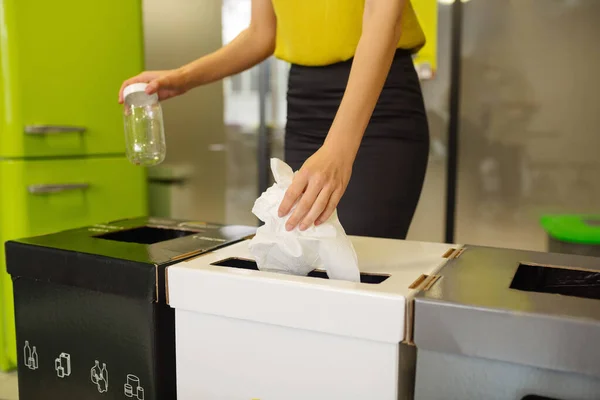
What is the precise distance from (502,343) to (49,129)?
1414 millimetres

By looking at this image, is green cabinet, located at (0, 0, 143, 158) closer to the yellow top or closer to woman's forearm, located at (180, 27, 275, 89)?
woman's forearm, located at (180, 27, 275, 89)

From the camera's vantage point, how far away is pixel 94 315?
71 centimetres

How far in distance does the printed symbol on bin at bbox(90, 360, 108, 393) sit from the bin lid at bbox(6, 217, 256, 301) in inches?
4.1

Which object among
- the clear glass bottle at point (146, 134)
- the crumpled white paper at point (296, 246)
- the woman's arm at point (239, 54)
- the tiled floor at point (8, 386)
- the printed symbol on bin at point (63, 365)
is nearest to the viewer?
the crumpled white paper at point (296, 246)

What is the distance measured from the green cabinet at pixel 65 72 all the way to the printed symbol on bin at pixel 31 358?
898mm

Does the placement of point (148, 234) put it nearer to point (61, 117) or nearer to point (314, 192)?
point (314, 192)

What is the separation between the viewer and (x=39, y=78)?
61.3 inches

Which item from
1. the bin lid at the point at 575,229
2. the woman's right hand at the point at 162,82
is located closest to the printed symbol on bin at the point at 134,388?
the woman's right hand at the point at 162,82

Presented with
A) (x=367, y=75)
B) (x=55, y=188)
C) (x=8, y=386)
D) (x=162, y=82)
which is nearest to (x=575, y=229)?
(x=367, y=75)

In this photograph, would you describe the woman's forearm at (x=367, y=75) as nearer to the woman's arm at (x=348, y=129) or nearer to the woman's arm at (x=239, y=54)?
the woman's arm at (x=348, y=129)

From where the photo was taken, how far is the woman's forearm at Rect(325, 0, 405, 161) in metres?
0.70

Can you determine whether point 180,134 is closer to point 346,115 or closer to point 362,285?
point 346,115

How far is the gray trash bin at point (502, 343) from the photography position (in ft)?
1.53

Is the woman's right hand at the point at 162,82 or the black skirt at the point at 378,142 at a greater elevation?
the woman's right hand at the point at 162,82
